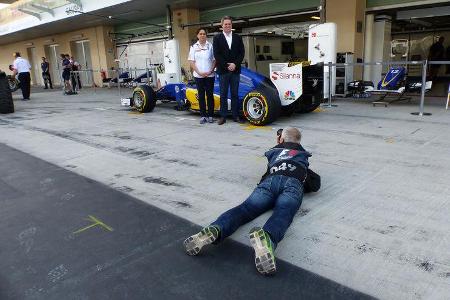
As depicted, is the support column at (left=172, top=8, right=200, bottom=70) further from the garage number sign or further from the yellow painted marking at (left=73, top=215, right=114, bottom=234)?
the yellow painted marking at (left=73, top=215, right=114, bottom=234)

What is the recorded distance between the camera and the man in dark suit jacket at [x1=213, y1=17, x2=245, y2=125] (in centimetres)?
622

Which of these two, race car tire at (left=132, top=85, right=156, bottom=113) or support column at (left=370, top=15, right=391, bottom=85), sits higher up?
support column at (left=370, top=15, right=391, bottom=85)

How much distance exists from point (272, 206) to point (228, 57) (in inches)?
157

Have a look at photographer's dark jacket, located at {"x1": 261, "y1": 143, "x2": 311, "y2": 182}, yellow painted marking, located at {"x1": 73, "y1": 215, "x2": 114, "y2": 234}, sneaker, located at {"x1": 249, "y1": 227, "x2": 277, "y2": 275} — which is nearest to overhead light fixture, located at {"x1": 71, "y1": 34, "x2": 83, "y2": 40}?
Result: yellow painted marking, located at {"x1": 73, "y1": 215, "x2": 114, "y2": 234}

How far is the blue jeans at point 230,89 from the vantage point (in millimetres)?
6406

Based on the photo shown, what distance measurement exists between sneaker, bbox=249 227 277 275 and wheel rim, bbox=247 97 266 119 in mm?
4314

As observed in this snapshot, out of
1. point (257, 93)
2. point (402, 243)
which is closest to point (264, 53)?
point (257, 93)

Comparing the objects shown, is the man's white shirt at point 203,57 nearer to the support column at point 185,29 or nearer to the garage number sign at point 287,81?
the garage number sign at point 287,81

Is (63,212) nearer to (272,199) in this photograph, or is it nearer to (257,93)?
(272,199)

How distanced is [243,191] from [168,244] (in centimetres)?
108

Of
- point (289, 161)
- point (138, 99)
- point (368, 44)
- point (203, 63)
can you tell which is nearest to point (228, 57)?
point (203, 63)

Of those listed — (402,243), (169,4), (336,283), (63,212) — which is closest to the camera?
(336,283)

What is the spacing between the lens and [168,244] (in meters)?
2.49

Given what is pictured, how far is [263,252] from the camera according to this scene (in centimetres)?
210
